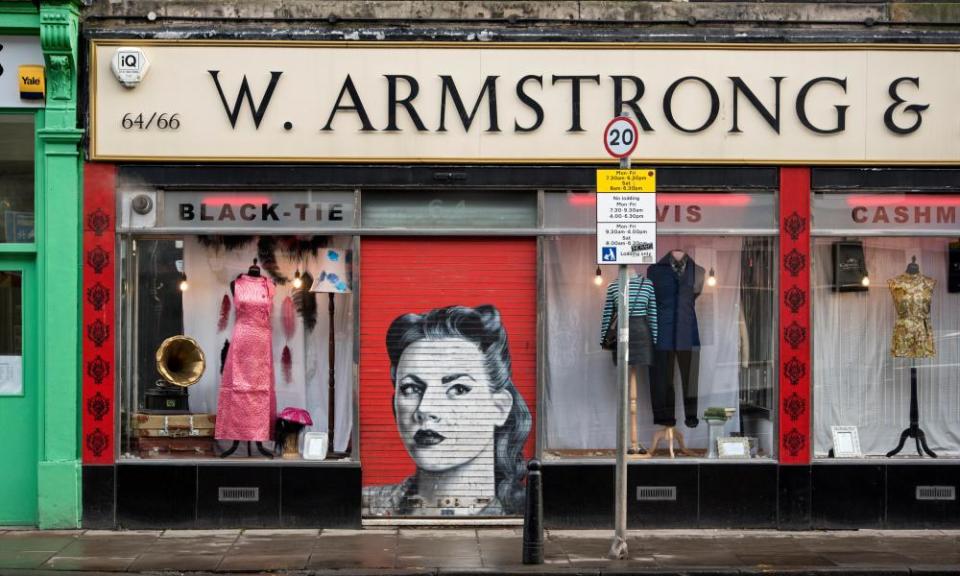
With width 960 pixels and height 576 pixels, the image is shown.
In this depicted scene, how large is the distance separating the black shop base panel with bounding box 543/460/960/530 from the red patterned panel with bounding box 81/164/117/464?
4660 millimetres

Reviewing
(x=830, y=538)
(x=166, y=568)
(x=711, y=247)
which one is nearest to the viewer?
(x=166, y=568)

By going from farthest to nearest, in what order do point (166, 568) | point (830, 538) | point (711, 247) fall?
point (711, 247) < point (830, 538) < point (166, 568)

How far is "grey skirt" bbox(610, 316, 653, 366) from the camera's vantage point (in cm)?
1288

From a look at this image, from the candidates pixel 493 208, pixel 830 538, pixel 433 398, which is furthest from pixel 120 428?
pixel 830 538

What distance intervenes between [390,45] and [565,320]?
3487 millimetres

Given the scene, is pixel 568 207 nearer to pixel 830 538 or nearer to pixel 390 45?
pixel 390 45

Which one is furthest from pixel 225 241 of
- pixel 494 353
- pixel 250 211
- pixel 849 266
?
pixel 849 266

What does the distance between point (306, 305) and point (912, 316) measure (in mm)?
6620

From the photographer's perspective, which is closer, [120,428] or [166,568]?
[166,568]

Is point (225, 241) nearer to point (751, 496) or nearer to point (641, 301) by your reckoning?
point (641, 301)

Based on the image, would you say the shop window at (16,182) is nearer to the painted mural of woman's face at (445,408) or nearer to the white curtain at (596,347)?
the painted mural of woman's face at (445,408)

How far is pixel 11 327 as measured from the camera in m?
12.6

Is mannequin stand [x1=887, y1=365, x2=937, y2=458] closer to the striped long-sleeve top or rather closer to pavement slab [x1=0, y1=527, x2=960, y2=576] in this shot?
pavement slab [x1=0, y1=527, x2=960, y2=576]

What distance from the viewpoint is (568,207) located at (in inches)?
499
